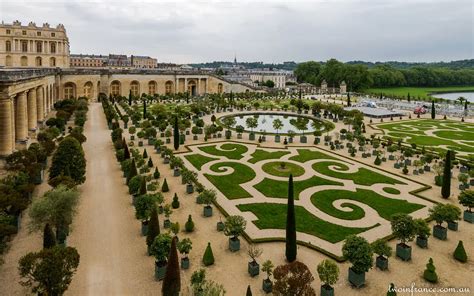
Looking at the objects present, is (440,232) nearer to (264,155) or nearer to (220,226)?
(220,226)

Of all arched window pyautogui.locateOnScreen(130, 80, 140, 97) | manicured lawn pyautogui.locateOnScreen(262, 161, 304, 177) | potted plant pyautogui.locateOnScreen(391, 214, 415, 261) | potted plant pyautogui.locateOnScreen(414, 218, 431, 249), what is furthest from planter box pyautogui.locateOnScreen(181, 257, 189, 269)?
arched window pyautogui.locateOnScreen(130, 80, 140, 97)

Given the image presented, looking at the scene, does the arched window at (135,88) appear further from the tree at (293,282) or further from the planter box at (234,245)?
the tree at (293,282)

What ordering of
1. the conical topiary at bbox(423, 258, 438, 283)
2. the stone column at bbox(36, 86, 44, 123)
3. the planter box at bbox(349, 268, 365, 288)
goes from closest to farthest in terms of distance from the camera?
1. the planter box at bbox(349, 268, 365, 288)
2. the conical topiary at bbox(423, 258, 438, 283)
3. the stone column at bbox(36, 86, 44, 123)

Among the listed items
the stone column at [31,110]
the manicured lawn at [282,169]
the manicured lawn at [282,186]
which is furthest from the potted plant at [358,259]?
the stone column at [31,110]

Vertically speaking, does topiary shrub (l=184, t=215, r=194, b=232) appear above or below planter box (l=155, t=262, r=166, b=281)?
above

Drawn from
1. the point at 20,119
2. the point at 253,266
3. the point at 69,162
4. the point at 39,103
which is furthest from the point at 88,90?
the point at 253,266

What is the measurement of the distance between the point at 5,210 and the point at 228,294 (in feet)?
45.1

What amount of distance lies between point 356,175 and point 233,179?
35.0ft

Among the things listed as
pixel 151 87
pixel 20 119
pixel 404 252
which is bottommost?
pixel 404 252

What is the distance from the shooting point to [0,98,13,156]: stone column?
30891mm

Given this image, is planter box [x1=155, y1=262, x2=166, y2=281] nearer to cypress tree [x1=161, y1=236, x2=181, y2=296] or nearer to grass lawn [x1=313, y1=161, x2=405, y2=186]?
cypress tree [x1=161, y1=236, x2=181, y2=296]

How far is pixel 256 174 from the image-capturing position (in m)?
31.5

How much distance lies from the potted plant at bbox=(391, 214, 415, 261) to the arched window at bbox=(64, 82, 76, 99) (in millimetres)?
76103

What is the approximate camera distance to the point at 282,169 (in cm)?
3306
